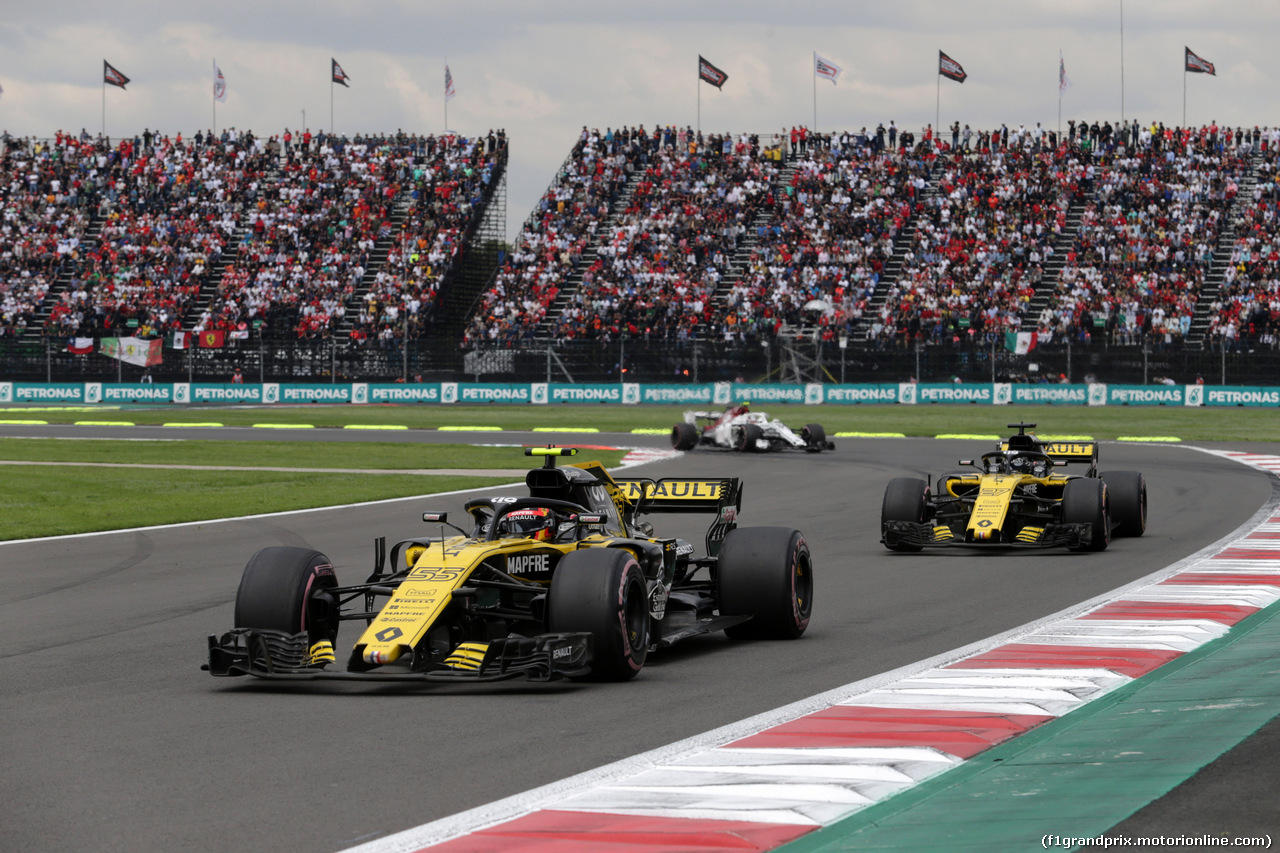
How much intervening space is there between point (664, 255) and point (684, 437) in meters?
22.5

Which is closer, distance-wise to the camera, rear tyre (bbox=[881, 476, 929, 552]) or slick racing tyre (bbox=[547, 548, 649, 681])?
slick racing tyre (bbox=[547, 548, 649, 681])

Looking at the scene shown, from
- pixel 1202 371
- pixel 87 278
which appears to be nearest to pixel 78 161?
pixel 87 278

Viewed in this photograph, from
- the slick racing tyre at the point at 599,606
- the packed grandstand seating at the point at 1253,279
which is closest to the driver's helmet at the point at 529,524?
the slick racing tyre at the point at 599,606

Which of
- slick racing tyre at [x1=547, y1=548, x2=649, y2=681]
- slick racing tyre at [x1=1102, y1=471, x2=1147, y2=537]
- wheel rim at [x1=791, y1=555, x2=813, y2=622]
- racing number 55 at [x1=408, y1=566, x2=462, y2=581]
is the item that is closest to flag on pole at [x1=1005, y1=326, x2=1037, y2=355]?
slick racing tyre at [x1=1102, y1=471, x2=1147, y2=537]

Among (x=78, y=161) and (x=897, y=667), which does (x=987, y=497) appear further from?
(x=78, y=161)

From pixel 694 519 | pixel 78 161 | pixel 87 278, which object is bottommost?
pixel 694 519

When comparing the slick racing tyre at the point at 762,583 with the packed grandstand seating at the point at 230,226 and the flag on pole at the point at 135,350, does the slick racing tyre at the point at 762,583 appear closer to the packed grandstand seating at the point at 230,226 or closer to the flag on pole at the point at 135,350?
the packed grandstand seating at the point at 230,226

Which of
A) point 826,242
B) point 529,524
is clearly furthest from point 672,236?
point 529,524

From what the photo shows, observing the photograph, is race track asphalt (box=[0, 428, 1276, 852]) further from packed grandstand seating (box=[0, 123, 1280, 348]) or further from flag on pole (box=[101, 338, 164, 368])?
flag on pole (box=[101, 338, 164, 368])

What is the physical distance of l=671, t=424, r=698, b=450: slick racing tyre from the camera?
33.5m

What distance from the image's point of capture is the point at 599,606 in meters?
8.50

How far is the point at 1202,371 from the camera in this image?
157ft

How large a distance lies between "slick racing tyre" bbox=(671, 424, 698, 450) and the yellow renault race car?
75.2 feet

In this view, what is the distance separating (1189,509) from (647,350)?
105ft
